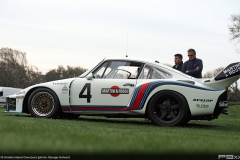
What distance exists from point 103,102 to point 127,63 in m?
1.11

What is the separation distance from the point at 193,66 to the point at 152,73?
156 centimetres

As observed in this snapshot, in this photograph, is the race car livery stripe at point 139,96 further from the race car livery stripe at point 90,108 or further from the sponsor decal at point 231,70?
the sponsor decal at point 231,70

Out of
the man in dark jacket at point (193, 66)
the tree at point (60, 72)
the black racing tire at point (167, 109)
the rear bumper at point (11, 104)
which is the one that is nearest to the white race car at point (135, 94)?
the black racing tire at point (167, 109)

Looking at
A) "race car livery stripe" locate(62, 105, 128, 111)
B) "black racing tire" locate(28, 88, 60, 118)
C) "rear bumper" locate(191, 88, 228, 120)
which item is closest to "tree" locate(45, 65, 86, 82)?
"black racing tire" locate(28, 88, 60, 118)

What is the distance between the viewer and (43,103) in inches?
401

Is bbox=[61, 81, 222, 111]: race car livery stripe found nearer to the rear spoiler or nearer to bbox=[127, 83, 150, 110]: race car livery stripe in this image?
bbox=[127, 83, 150, 110]: race car livery stripe

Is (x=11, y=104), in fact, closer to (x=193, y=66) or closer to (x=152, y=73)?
(x=152, y=73)

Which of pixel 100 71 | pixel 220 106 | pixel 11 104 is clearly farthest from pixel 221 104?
pixel 11 104

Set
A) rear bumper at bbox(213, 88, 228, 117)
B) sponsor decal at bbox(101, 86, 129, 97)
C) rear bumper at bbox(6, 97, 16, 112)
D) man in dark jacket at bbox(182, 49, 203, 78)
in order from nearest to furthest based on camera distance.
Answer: rear bumper at bbox(213, 88, 228, 117) → sponsor decal at bbox(101, 86, 129, 97) → man in dark jacket at bbox(182, 49, 203, 78) → rear bumper at bbox(6, 97, 16, 112)

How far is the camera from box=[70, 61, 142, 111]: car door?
30.2 feet

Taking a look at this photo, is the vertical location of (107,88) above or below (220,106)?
above

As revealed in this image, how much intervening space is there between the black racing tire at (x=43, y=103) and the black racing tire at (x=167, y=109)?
8.05 feet

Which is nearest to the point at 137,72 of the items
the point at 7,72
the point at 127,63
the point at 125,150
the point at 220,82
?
the point at 127,63

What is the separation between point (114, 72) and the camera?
Result: 9570mm
